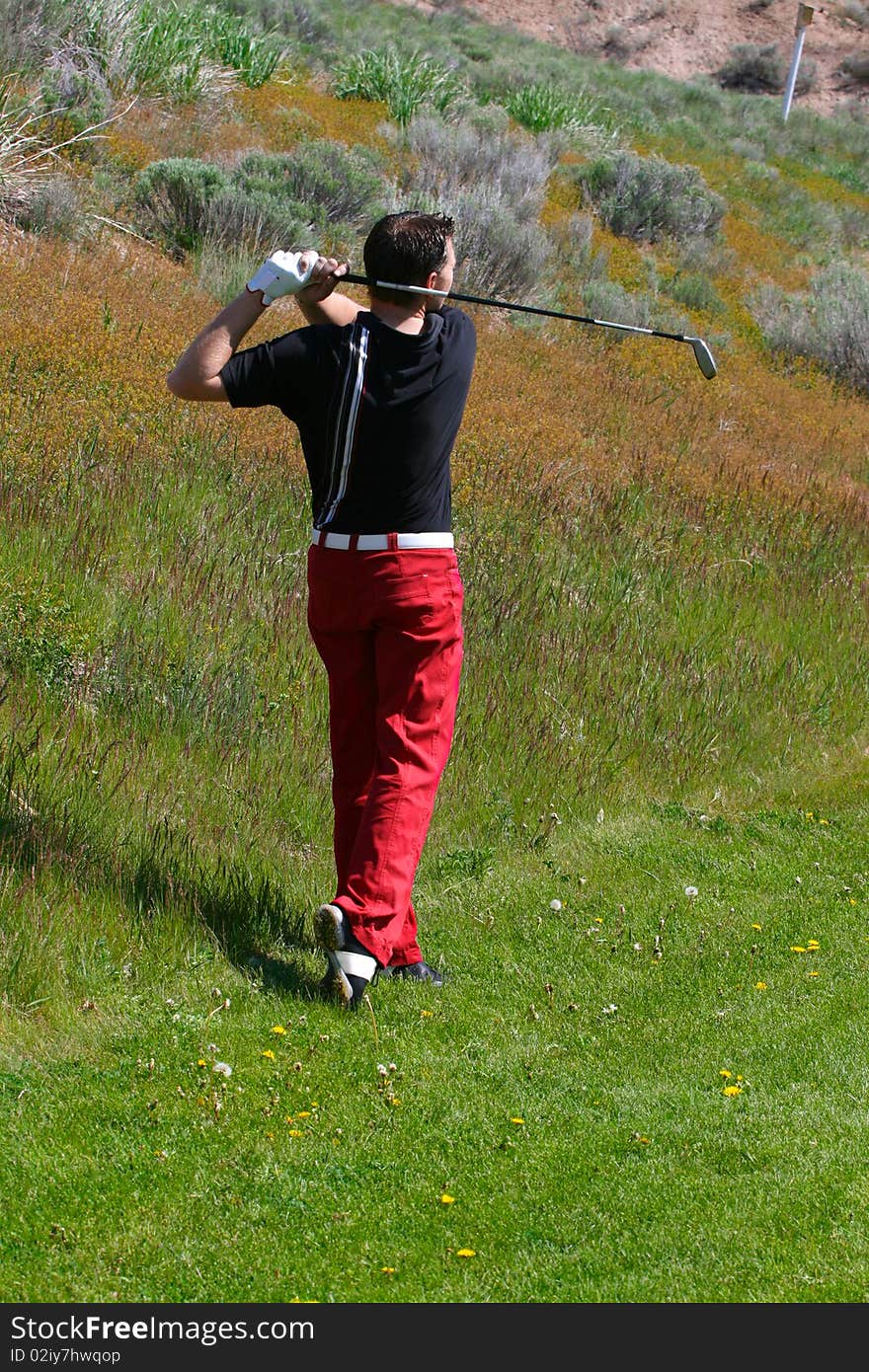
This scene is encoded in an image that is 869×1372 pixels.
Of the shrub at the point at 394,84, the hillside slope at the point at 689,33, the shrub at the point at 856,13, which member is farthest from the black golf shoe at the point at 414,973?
the shrub at the point at 856,13

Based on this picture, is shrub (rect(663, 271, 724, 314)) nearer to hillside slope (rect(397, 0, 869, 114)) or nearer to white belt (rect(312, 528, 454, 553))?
white belt (rect(312, 528, 454, 553))

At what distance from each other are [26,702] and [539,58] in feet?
103

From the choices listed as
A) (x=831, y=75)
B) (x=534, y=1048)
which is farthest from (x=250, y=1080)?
(x=831, y=75)

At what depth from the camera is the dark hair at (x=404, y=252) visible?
14.6ft

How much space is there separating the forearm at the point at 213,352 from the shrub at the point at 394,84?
17089 mm

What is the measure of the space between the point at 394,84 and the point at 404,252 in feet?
59.4

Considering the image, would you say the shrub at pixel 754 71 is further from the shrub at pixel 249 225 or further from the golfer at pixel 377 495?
the golfer at pixel 377 495

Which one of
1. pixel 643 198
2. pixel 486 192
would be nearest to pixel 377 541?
pixel 486 192

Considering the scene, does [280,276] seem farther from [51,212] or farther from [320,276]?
[51,212]

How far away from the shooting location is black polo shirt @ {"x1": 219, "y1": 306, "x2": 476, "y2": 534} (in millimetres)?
4398

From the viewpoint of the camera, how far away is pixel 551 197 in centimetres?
2102

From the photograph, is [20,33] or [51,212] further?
[20,33]

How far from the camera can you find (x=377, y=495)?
4.55m

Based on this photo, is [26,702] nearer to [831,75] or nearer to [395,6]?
[395,6]
